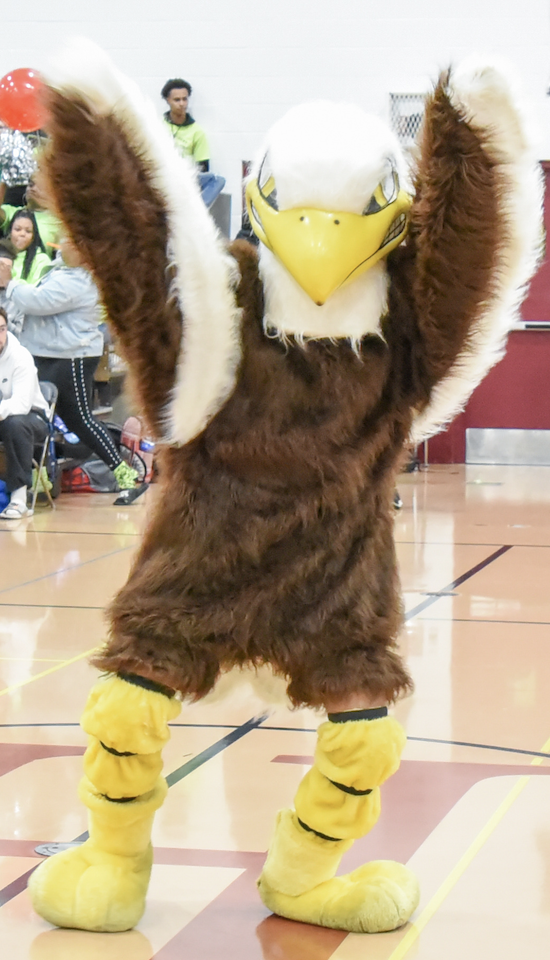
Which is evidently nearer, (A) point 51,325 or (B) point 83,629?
(B) point 83,629

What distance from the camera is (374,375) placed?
1.79 meters

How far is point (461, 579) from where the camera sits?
4.78m

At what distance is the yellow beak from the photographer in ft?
5.70

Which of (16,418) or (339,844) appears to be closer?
(339,844)

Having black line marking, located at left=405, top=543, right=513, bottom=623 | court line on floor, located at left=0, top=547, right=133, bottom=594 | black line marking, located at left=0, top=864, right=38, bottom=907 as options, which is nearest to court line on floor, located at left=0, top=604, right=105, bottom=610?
court line on floor, located at left=0, top=547, right=133, bottom=594

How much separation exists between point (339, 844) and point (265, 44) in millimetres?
8969

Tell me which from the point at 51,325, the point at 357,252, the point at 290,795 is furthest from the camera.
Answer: the point at 51,325

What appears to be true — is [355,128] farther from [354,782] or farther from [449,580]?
[449,580]

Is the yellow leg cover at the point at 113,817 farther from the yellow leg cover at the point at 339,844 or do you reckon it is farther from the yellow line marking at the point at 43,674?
the yellow line marking at the point at 43,674

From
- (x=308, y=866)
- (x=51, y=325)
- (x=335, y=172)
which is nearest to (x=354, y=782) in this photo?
(x=308, y=866)

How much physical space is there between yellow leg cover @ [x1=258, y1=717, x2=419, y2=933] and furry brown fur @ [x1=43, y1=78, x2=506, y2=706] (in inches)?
3.0

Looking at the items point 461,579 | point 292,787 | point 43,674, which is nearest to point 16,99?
point 461,579

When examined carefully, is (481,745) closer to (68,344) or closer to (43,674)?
(43,674)

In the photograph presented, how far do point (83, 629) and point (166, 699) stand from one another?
226cm
